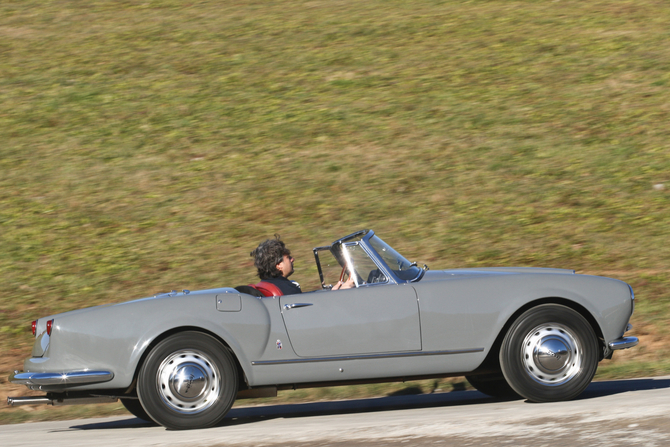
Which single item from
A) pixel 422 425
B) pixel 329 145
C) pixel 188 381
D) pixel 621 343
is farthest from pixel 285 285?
pixel 329 145

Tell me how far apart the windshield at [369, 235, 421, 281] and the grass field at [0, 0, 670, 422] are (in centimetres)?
Result: 192

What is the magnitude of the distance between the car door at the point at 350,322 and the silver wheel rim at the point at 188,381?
2.07ft

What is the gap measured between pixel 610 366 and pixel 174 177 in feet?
27.2

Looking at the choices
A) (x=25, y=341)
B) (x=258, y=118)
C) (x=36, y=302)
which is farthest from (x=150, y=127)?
(x=25, y=341)

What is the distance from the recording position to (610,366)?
26.1 feet

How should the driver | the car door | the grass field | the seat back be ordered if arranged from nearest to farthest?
the car door → the seat back → the driver → the grass field

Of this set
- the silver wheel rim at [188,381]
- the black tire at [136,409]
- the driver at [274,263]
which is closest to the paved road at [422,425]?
the black tire at [136,409]

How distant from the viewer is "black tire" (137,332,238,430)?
5.66m

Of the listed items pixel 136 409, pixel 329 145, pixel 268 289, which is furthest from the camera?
pixel 329 145

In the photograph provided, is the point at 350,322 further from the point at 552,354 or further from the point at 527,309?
the point at 552,354

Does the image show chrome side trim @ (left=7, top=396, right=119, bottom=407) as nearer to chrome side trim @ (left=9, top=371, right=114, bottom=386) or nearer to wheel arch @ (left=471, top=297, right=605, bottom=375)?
chrome side trim @ (left=9, top=371, right=114, bottom=386)

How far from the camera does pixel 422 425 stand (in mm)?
5336

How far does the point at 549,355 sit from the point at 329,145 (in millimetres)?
9268

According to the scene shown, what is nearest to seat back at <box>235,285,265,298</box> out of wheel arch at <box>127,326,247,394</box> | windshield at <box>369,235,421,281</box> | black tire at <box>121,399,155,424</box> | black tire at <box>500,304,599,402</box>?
wheel arch at <box>127,326,247,394</box>
